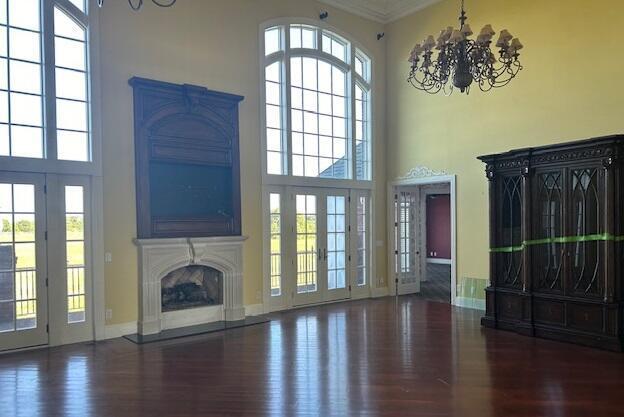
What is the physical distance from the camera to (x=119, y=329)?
20.4ft

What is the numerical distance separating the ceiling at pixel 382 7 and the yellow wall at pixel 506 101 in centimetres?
14

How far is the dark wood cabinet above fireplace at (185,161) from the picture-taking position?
639 cm

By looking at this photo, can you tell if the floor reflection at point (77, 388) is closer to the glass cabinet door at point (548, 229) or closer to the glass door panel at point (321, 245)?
the glass door panel at point (321, 245)

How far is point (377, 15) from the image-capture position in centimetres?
893

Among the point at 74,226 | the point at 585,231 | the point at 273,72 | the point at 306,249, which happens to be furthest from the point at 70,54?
the point at 585,231

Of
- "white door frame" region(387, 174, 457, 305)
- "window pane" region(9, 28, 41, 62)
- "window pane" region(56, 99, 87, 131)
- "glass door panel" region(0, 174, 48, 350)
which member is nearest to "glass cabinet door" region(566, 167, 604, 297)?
"white door frame" region(387, 174, 457, 305)

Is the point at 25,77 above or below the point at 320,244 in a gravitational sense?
above

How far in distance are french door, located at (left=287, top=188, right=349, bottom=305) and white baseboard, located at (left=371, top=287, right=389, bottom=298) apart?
23.7 inches

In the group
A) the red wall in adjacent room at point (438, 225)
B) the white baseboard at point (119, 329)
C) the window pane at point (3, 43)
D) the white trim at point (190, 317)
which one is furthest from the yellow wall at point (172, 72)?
the red wall in adjacent room at point (438, 225)

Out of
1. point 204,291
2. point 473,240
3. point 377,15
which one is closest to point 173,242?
point 204,291

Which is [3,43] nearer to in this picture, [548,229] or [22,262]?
[22,262]

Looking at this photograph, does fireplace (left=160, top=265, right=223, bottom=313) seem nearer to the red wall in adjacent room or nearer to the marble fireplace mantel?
the marble fireplace mantel

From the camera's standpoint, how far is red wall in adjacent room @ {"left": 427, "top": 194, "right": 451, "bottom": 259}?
14617 mm

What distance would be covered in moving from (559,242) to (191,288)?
16.5 feet
